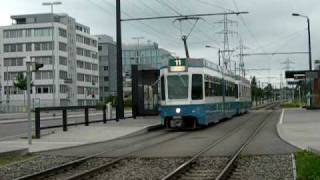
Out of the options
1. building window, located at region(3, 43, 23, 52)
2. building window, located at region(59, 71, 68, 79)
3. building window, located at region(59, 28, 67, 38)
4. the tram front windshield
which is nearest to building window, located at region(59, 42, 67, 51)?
building window, located at region(59, 28, 67, 38)

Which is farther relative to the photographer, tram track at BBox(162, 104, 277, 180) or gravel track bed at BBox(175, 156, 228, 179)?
gravel track bed at BBox(175, 156, 228, 179)

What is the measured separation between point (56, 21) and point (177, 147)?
4783 inches

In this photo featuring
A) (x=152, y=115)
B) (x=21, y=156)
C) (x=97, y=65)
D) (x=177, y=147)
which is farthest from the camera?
(x=97, y=65)

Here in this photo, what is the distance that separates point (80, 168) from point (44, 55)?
402 ft

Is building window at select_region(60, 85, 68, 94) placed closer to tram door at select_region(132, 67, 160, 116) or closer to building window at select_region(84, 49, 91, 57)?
building window at select_region(84, 49, 91, 57)

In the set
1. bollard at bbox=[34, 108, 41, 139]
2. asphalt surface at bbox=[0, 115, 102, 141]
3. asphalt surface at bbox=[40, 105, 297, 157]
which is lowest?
asphalt surface at bbox=[40, 105, 297, 157]

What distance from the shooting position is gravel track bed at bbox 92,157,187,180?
1398 cm

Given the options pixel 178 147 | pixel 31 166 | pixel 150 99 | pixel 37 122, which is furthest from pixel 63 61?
pixel 31 166

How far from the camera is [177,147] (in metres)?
21.2

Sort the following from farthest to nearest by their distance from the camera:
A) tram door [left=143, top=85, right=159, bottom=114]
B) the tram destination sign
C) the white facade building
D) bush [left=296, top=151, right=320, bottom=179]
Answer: the white facade building → tram door [left=143, top=85, right=159, bottom=114] → the tram destination sign → bush [left=296, top=151, right=320, bottom=179]

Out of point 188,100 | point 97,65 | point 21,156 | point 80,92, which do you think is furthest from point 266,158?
point 97,65

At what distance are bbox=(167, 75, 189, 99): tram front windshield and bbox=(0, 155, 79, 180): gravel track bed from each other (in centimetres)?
1210

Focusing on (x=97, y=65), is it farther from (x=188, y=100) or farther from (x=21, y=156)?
(x=21, y=156)

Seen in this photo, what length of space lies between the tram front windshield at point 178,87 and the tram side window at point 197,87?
335 millimetres
